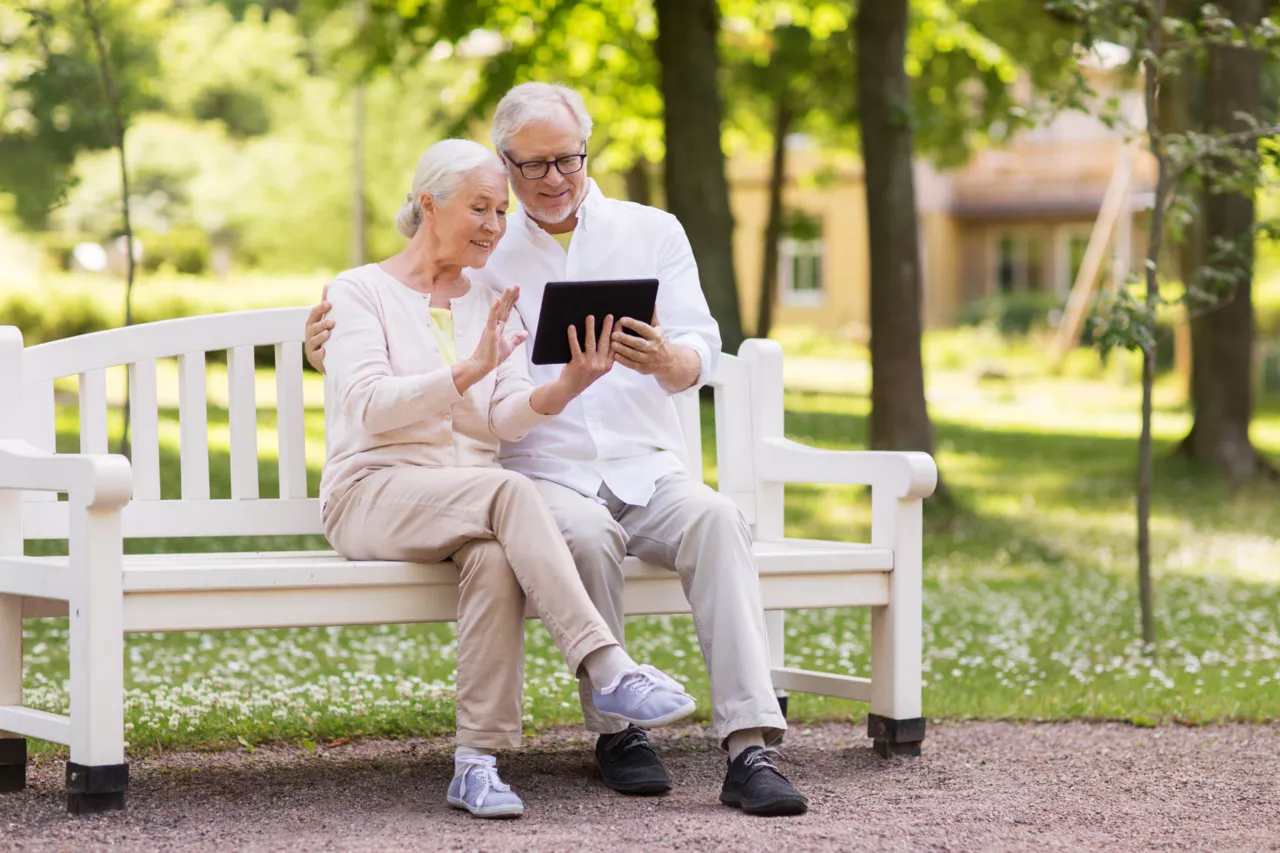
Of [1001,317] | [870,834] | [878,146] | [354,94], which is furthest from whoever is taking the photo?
[1001,317]

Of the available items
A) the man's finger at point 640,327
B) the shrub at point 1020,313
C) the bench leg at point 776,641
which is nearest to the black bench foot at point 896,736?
the bench leg at point 776,641

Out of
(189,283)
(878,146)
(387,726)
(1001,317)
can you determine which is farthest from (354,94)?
(387,726)

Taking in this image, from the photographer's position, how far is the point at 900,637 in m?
4.57

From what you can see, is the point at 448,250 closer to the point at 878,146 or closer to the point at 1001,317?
the point at 878,146

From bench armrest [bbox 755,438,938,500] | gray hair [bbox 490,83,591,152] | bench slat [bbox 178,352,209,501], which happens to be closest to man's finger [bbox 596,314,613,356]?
gray hair [bbox 490,83,591,152]

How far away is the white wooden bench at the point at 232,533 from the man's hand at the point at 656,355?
0.48 meters

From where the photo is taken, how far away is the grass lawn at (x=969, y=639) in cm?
532

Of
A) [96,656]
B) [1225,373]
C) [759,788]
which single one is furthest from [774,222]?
[96,656]

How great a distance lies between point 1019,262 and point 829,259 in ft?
17.6

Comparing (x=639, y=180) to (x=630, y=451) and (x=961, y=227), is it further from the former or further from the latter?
(x=961, y=227)

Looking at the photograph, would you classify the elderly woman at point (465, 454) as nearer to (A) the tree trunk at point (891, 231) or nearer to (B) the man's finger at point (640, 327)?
(B) the man's finger at point (640, 327)

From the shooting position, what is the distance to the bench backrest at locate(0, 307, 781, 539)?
436cm

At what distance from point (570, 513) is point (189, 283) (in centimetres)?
2082

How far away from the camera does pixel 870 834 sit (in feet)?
11.9
